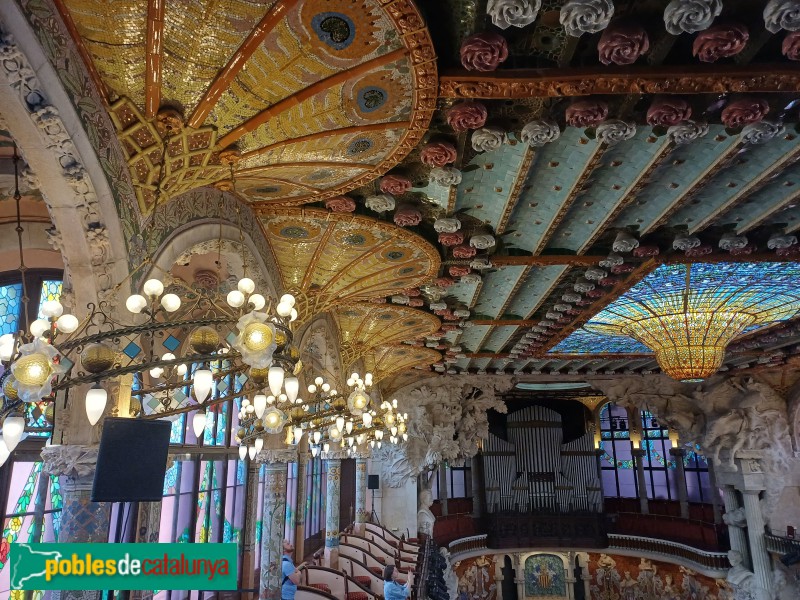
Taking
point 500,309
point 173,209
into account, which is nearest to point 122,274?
point 173,209

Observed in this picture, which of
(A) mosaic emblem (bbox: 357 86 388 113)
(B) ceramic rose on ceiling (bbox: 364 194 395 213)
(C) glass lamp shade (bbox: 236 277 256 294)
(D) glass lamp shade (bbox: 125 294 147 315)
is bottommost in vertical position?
(D) glass lamp shade (bbox: 125 294 147 315)

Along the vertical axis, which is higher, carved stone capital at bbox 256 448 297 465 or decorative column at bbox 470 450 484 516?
carved stone capital at bbox 256 448 297 465

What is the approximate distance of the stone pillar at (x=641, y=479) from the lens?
74.4 ft

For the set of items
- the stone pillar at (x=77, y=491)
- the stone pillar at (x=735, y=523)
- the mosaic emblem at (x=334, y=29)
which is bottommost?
the stone pillar at (x=735, y=523)

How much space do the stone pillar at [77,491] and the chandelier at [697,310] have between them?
299 inches

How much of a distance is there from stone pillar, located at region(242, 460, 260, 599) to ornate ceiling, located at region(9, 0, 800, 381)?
599 centimetres

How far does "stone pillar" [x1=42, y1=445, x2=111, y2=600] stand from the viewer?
146 inches

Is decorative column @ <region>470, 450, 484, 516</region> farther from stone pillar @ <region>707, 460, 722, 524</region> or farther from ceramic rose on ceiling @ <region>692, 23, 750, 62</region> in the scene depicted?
ceramic rose on ceiling @ <region>692, 23, 750, 62</region>

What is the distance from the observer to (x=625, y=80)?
3652 millimetres

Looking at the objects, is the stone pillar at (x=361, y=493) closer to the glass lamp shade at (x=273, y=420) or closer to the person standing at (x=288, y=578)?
the person standing at (x=288, y=578)

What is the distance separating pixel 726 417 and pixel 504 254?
14.2 meters

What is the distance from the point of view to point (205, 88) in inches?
147

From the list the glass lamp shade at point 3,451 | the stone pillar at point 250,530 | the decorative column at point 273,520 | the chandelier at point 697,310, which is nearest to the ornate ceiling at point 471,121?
the chandelier at point 697,310

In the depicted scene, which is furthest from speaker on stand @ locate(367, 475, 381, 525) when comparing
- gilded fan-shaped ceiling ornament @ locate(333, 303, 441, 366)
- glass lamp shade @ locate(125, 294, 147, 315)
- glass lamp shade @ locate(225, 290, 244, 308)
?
glass lamp shade @ locate(125, 294, 147, 315)
